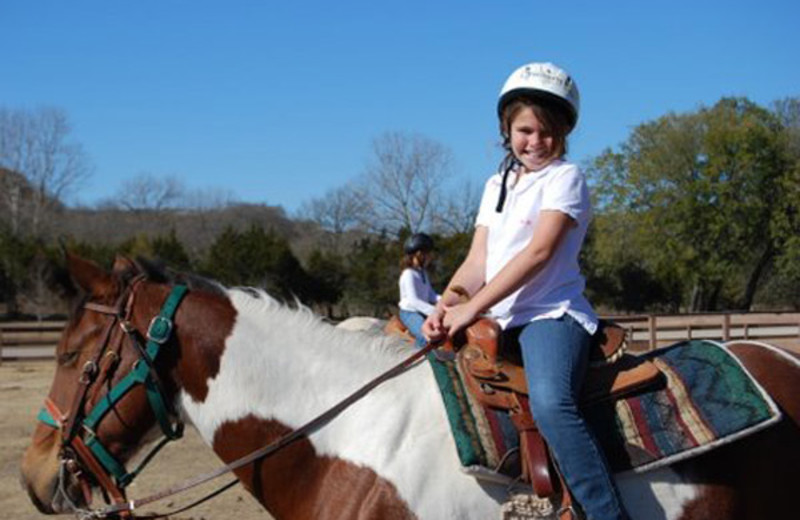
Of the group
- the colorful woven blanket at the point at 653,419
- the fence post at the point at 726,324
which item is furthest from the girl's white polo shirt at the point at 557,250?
the fence post at the point at 726,324

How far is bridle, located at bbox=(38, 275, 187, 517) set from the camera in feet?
10.6

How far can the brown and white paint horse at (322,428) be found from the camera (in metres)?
3.01

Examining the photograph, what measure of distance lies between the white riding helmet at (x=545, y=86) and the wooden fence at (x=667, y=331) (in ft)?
58.0

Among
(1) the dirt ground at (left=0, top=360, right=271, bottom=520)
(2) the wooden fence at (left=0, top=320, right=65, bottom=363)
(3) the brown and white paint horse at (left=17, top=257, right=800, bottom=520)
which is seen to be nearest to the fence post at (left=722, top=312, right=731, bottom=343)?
(1) the dirt ground at (left=0, top=360, right=271, bottom=520)

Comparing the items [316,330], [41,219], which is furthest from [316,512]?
[41,219]

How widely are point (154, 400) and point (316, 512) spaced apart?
820 millimetres

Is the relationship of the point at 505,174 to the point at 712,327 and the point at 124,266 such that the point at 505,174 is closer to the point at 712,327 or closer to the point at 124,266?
the point at 124,266

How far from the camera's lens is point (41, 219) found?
2092 inches

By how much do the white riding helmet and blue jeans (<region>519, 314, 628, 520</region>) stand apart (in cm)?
97

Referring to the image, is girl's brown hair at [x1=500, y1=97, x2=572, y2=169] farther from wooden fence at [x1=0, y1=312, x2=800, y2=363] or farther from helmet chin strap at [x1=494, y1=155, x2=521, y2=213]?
wooden fence at [x1=0, y1=312, x2=800, y2=363]

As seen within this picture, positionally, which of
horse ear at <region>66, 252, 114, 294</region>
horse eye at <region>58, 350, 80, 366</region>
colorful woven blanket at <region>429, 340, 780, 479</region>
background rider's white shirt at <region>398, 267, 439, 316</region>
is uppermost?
horse ear at <region>66, 252, 114, 294</region>

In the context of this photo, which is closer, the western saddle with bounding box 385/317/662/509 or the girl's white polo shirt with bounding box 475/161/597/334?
the western saddle with bounding box 385/317/662/509

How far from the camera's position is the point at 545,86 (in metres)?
3.13

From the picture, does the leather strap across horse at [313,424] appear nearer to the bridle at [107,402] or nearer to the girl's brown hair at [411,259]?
the bridle at [107,402]
